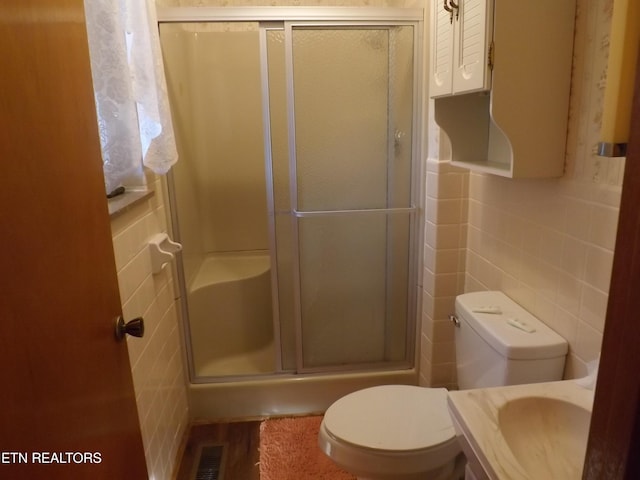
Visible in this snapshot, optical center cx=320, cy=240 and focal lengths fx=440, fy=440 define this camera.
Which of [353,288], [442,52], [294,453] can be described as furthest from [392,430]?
[442,52]

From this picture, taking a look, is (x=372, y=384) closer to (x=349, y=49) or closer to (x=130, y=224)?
(x=130, y=224)

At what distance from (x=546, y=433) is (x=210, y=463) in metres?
1.42

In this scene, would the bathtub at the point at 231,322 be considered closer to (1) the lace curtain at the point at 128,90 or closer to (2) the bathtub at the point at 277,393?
(2) the bathtub at the point at 277,393

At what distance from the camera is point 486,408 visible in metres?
1.01

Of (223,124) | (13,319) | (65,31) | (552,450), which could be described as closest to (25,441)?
(13,319)

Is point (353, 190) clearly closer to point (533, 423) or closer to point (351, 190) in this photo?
point (351, 190)

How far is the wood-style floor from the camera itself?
6.12 feet

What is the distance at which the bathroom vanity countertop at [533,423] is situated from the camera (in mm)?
964

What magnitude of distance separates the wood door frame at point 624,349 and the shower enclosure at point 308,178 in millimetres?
1627

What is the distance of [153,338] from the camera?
1.66 metres

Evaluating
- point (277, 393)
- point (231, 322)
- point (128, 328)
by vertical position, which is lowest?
point (277, 393)

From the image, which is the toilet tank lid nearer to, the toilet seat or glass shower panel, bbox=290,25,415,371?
the toilet seat

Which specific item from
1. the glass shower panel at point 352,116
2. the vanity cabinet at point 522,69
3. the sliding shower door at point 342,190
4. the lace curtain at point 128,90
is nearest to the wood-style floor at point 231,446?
the sliding shower door at point 342,190

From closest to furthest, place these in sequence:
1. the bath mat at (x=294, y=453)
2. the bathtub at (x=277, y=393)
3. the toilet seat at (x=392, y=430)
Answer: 1. the toilet seat at (x=392, y=430)
2. the bath mat at (x=294, y=453)
3. the bathtub at (x=277, y=393)
